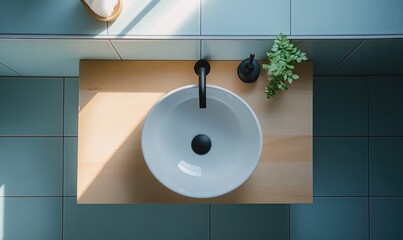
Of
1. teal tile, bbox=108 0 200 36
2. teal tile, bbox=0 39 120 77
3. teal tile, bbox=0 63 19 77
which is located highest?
teal tile, bbox=108 0 200 36

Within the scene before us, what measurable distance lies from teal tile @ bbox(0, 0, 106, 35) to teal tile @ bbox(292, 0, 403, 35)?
59 centimetres

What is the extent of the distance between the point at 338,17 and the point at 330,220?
2.80ft

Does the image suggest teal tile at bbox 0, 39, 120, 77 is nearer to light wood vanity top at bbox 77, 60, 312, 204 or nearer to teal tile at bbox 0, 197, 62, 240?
light wood vanity top at bbox 77, 60, 312, 204

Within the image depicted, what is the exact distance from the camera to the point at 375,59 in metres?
1.26

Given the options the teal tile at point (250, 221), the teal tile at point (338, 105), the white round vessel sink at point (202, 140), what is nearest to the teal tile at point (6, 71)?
the white round vessel sink at point (202, 140)

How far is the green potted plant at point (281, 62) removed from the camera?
40.8 inches

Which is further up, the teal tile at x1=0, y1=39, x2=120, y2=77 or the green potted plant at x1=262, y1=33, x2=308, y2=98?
the teal tile at x1=0, y1=39, x2=120, y2=77

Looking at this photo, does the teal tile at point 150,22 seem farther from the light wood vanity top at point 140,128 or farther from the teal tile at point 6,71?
the teal tile at point 6,71

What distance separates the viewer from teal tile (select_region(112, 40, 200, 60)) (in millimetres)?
1064

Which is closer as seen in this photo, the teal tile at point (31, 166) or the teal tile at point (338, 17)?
the teal tile at point (338, 17)

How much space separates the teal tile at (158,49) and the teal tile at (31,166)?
0.60 meters

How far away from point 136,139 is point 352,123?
91 cm

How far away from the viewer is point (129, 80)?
1.16m

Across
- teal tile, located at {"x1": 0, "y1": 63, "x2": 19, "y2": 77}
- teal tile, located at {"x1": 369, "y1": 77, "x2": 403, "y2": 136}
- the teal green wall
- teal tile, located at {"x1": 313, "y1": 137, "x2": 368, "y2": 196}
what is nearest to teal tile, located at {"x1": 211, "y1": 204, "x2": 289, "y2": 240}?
the teal green wall
